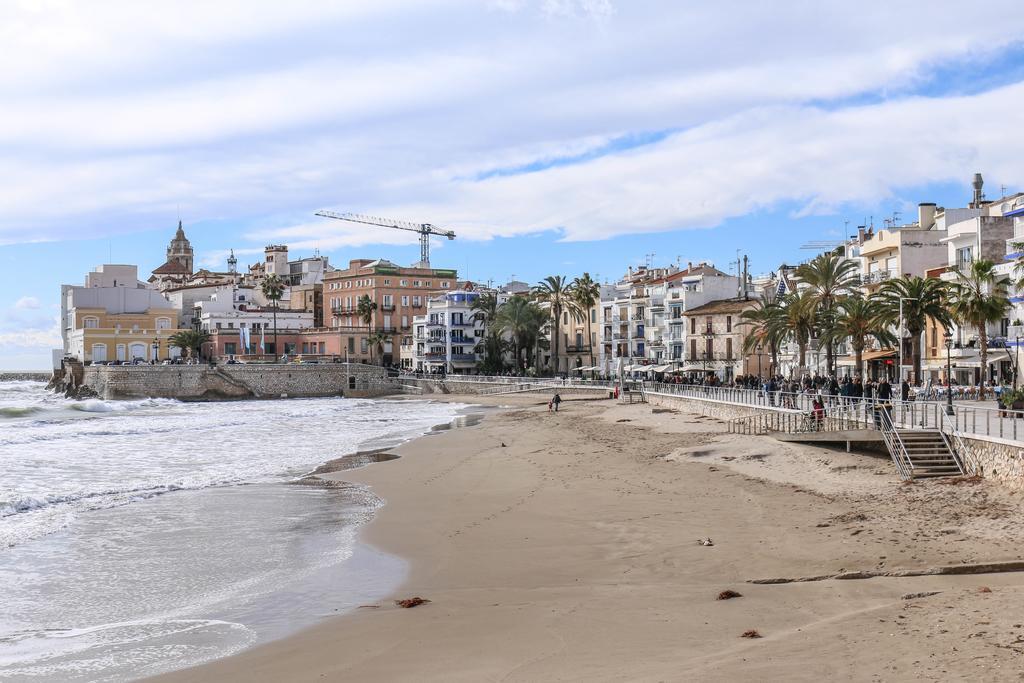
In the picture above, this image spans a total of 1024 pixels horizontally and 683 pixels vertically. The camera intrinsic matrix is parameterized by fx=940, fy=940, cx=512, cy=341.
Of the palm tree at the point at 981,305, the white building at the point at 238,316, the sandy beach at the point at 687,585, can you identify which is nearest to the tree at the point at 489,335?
the white building at the point at 238,316

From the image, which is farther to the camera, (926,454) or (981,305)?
(981,305)

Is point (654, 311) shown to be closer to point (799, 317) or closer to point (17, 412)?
point (799, 317)

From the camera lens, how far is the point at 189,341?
111000mm

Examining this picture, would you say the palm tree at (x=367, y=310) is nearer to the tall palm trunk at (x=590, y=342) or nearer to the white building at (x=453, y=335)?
the white building at (x=453, y=335)

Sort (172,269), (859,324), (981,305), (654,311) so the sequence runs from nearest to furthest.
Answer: (981,305) → (859,324) → (654,311) → (172,269)

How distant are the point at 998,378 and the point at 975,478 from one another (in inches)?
1077

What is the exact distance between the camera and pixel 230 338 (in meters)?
118

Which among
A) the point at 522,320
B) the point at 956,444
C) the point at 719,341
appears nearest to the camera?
the point at 956,444

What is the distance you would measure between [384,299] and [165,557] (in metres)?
105

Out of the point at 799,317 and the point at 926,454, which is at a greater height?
the point at 799,317

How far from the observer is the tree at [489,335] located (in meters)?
104

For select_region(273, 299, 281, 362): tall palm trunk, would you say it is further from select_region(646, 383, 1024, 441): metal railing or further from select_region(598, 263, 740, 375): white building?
select_region(646, 383, 1024, 441): metal railing

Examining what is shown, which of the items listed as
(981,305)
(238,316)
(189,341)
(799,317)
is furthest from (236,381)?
(981,305)

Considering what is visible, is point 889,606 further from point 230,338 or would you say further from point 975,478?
point 230,338
